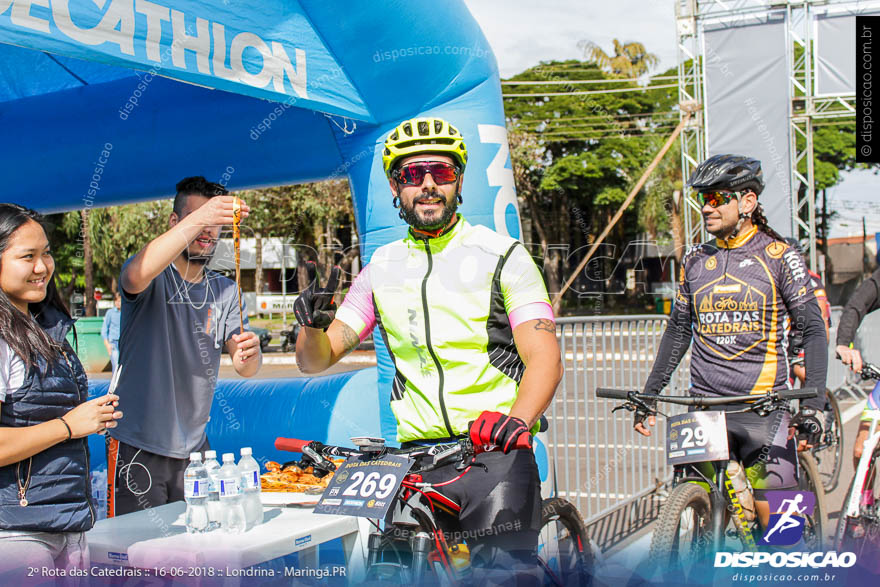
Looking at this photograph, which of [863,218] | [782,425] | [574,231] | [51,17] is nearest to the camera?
[51,17]

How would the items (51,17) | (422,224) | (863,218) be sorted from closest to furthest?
1. (422,224)
2. (51,17)
3. (863,218)

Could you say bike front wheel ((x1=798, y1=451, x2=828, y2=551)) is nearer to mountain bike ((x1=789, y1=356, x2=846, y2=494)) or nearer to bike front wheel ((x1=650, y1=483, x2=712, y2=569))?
bike front wheel ((x1=650, y1=483, x2=712, y2=569))

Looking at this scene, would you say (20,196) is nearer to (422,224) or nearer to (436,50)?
(436,50)

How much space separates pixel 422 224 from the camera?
104 inches

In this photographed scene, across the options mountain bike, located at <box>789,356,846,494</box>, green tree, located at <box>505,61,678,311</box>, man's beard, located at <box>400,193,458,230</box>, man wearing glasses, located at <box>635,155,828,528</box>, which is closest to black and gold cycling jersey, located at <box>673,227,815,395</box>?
man wearing glasses, located at <box>635,155,828,528</box>

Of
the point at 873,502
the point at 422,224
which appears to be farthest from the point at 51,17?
the point at 873,502

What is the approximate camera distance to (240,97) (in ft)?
17.2

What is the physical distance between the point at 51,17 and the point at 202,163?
2.27 meters

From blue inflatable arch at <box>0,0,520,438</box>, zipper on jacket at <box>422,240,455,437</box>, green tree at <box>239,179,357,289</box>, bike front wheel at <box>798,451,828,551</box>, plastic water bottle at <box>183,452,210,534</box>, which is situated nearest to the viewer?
zipper on jacket at <box>422,240,455,437</box>

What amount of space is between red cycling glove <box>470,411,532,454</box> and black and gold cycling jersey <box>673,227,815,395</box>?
2.10m

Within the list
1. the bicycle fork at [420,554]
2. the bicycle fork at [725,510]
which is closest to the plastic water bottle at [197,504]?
the bicycle fork at [420,554]

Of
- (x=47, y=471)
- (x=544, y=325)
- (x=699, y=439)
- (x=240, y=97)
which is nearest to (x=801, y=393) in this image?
(x=699, y=439)

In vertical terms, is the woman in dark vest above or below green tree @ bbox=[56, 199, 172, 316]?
below

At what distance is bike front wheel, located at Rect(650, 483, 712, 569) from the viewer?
131 inches
